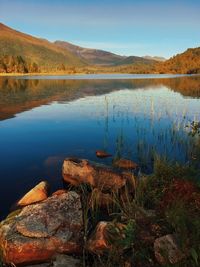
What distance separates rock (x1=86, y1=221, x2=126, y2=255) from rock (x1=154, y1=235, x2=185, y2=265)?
4.01ft

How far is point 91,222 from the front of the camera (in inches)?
469

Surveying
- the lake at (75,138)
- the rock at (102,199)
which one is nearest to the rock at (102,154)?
the lake at (75,138)

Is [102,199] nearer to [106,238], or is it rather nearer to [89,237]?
[89,237]

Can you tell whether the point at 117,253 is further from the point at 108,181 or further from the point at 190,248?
the point at 108,181

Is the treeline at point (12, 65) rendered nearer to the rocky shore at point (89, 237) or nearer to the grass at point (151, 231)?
the rocky shore at point (89, 237)

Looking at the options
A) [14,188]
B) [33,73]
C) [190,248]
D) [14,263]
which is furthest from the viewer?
[33,73]

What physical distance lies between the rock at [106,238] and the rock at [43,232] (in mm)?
890

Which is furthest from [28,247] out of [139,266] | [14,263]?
[139,266]

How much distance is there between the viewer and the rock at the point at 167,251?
25.4 ft

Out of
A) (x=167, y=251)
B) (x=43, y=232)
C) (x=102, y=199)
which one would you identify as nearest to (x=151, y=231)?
(x=167, y=251)

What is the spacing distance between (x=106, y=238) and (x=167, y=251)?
6.84 feet

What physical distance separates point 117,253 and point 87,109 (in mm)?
34429

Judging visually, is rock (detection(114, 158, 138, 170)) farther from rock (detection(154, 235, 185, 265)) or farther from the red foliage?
rock (detection(154, 235, 185, 265))

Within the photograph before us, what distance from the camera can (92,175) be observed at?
48.6ft
